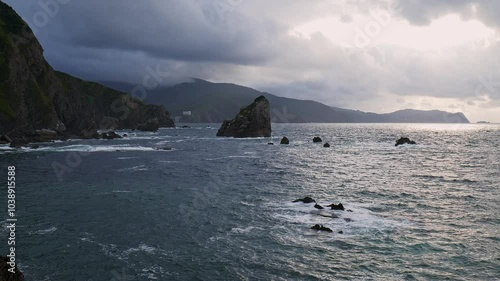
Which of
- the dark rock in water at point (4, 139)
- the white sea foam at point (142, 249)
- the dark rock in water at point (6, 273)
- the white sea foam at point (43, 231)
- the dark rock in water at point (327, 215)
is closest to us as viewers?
the dark rock in water at point (6, 273)

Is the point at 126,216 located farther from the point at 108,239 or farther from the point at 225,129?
the point at 225,129

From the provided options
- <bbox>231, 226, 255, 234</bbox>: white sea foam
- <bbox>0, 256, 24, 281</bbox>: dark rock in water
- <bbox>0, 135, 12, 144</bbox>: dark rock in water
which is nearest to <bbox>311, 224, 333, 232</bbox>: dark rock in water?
<bbox>231, 226, 255, 234</bbox>: white sea foam

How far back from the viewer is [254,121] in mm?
158875

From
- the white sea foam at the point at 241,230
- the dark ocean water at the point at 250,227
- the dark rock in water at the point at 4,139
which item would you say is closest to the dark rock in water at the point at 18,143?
the dark rock in water at the point at 4,139

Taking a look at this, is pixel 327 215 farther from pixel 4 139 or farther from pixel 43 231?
pixel 4 139

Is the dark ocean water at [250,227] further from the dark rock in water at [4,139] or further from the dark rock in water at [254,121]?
the dark rock in water at [254,121]

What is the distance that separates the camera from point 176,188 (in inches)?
1849

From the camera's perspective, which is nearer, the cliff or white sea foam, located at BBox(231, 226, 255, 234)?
white sea foam, located at BBox(231, 226, 255, 234)

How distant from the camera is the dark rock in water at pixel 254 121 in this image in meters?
154

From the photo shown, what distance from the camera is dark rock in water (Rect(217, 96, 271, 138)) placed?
154 meters

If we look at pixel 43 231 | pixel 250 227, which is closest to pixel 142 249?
pixel 250 227

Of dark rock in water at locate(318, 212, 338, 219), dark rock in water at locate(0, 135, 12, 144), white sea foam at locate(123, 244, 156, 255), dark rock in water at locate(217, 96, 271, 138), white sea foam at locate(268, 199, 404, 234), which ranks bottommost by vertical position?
white sea foam at locate(123, 244, 156, 255)

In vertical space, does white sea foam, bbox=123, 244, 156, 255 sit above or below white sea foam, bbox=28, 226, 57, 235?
above

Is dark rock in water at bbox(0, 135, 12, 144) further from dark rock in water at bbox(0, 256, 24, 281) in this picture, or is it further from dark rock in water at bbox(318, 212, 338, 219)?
dark rock in water at bbox(0, 256, 24, 281)
